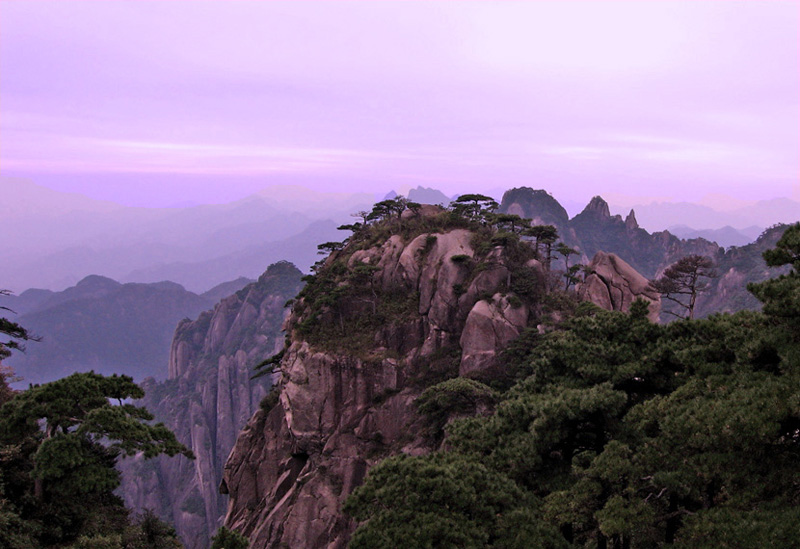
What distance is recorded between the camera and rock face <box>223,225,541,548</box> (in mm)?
28656

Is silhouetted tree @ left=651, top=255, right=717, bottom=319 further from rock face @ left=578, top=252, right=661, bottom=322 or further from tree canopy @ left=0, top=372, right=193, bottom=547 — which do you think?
tree canopy @ left=0, top=372, right=193, bottom=547

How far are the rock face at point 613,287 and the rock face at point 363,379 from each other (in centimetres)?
436

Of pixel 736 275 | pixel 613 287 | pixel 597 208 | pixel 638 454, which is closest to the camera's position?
pixel 638 454

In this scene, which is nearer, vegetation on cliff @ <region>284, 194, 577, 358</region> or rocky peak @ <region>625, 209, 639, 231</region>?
vegetation on cliff @ <region>284, 194, 577, 358</region>

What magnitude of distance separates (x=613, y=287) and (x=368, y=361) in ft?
53.5

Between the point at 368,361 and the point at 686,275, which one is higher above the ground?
the point at 686,275

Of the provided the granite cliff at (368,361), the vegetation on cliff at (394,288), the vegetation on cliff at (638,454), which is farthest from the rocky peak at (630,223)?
the vegetation on cliff at (638,454)

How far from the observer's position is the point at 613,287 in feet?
100

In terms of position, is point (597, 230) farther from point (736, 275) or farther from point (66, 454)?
point (66, 454)

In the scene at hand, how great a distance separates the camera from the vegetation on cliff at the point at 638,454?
880 cm

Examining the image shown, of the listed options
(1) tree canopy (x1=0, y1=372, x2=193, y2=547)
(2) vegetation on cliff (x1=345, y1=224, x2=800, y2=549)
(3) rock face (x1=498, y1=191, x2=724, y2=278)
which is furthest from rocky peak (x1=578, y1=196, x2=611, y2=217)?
(1) tree canopy (x1=0, y1=372, x2=193, y2=547)

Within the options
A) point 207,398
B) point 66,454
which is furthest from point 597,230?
point 66,454

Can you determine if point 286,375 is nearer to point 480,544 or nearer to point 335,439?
point 335,439

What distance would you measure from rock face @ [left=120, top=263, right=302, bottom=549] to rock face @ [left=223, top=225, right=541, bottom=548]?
181 ft
